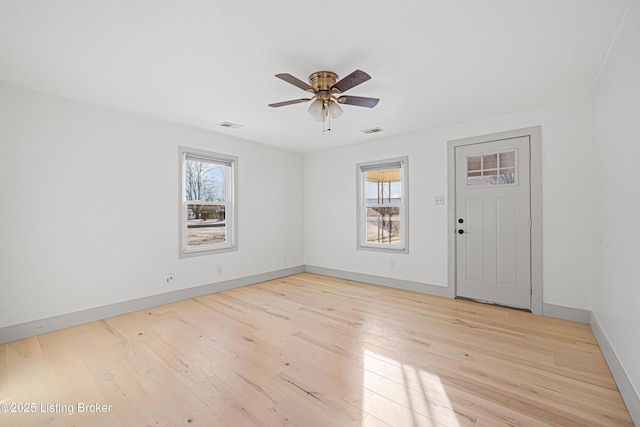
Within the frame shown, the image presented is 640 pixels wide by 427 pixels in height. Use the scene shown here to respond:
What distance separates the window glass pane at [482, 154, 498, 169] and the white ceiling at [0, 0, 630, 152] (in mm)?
665

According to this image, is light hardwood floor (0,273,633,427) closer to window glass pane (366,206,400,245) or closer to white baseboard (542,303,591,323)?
white baseboard (542,303,591,323)

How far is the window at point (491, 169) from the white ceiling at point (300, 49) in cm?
64

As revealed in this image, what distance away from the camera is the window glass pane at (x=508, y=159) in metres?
3.70

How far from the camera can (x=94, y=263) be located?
3.31 meters

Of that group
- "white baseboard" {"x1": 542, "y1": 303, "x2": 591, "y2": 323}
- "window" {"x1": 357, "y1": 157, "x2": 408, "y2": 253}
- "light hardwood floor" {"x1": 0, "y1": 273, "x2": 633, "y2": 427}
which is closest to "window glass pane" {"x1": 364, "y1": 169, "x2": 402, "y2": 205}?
"window" {"x1": 357, "y1": 157, "x2": 408, "y2": 253}

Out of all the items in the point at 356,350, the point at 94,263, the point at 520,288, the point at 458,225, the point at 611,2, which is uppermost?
the point at 611,2

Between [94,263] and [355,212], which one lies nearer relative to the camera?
[94,263]

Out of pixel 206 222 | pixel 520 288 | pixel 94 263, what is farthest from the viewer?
pixel 206 222

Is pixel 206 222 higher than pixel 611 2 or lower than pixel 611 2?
lower

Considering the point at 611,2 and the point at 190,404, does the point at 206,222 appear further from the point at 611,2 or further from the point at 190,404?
the point at 611,2

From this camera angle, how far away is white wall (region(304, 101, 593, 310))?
3250 mm

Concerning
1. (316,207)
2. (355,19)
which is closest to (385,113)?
(355,19)

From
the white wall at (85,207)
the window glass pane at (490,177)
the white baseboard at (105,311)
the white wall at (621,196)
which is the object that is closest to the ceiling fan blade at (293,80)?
the white wall at (621,196)

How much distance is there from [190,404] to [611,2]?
358 centimetres
